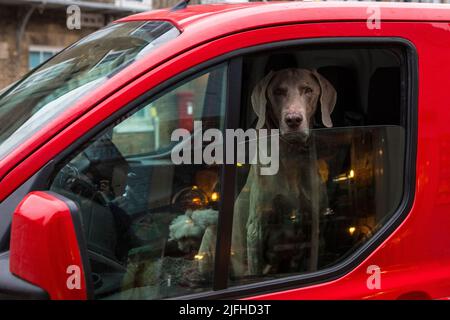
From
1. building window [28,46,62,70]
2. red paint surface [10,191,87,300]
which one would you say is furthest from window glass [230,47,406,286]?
building window [28,46,62,70]

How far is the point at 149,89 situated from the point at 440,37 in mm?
1004

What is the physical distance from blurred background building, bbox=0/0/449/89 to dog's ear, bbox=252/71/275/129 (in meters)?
10.2

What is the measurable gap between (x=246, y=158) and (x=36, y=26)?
1156 centimetres

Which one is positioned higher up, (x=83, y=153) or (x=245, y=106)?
(x=245, y=106)

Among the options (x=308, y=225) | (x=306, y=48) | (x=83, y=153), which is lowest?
(x=308, y=225)

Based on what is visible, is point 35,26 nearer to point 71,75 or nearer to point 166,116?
point 71,75

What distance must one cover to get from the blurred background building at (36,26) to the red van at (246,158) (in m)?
10.3

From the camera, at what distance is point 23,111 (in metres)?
1.79

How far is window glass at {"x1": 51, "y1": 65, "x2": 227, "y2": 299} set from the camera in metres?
1.60

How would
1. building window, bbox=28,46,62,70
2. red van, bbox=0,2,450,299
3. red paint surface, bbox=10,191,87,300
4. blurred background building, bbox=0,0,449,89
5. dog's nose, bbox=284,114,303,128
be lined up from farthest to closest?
building window, bbox=28,46,62,70
blurred background building, bbox=0,0,449,89
dog's nose, bbox=284,114,303,128
red van, bbox=0,2,450,299
red paint surface, bbox=10,191,87,300

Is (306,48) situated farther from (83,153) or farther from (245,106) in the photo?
(83,153)

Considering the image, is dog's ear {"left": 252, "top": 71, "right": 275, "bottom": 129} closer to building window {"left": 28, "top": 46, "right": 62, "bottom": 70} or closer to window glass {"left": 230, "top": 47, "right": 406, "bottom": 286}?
window glass {"left": 230, "top": 47, "right": 406, "bottom": 286}

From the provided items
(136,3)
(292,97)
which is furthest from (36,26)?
(292,97)
